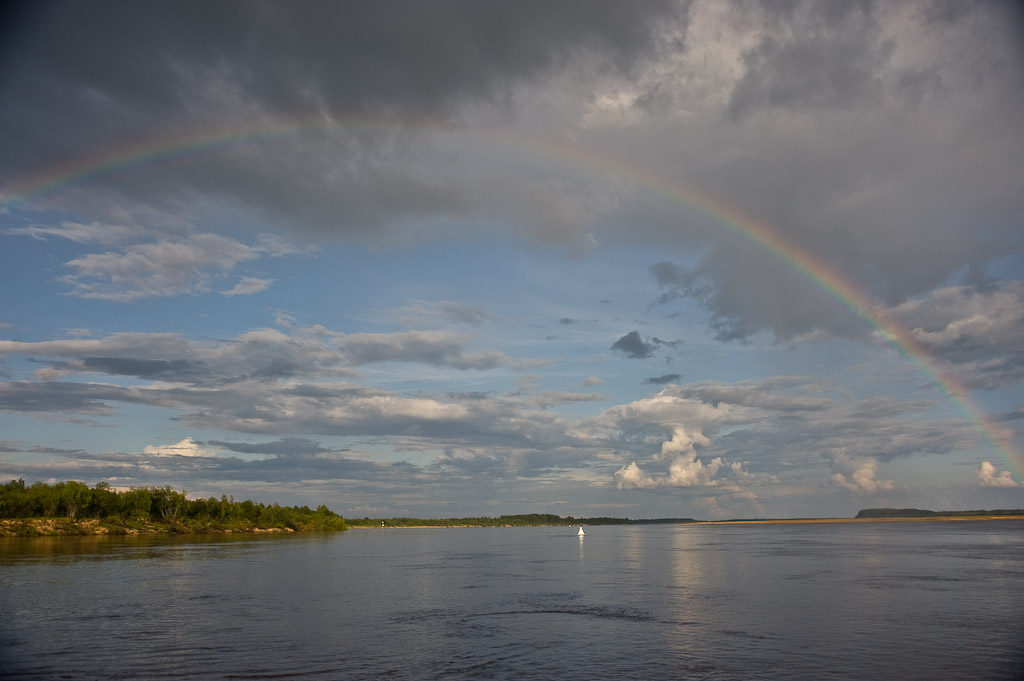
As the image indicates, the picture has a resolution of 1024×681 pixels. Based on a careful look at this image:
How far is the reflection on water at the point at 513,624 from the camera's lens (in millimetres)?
29016

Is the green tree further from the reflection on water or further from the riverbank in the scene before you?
the reflection on water

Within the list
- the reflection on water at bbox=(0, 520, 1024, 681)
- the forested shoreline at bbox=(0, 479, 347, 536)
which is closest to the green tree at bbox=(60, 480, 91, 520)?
the forested shoreline at bbox=(0, 479, 347, 536)

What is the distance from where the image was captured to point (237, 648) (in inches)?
1300

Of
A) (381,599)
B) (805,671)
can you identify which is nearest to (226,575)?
(381,599)

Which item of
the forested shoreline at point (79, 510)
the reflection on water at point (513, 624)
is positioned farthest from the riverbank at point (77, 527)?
the reflection on water at point (513, 624)

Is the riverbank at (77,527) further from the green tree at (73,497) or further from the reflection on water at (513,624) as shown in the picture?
the reflection on water at (513,624)

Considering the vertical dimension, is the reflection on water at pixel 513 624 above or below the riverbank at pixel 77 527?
above

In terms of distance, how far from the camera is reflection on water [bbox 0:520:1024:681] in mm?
29016

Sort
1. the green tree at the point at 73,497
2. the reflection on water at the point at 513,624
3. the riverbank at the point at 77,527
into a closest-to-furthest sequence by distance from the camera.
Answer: the reflection on water at the point at 513,624, the riverbank at the point at 77,527, the green tree at the point at 73,497

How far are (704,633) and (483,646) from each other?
40.5ft

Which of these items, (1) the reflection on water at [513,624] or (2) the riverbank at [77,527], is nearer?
(1) the reflection on water at [513,624]

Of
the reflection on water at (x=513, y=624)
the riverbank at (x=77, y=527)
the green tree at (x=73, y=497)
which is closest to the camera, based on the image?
the reflection on water at (x=513, y=624)

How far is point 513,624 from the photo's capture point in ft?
131

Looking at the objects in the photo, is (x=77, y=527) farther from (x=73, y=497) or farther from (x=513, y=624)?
(x=513, y=624)
